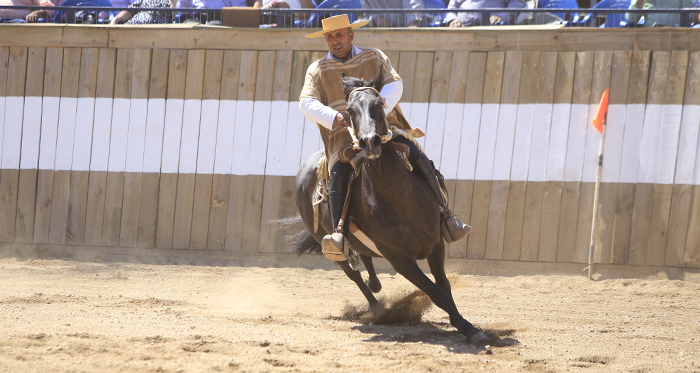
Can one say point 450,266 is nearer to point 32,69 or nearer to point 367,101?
point 367,101

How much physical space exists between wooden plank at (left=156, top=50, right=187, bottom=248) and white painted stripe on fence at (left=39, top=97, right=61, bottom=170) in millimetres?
1675

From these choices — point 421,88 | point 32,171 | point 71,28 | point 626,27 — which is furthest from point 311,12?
point 32,171

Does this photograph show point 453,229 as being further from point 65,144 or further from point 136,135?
point 65,144

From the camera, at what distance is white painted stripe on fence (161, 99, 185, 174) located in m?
8.27

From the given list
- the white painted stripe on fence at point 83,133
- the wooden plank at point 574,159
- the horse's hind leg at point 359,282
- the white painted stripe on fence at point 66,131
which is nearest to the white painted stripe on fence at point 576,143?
the wooden plank at point 574,159

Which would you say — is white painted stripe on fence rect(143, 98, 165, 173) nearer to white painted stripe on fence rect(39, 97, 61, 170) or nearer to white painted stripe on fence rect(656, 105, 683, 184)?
white painted stripe on fence rect(39, 97, 61, 170)

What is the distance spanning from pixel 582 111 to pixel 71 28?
719 cm

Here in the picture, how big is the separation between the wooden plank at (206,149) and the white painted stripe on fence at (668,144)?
19.0 feet

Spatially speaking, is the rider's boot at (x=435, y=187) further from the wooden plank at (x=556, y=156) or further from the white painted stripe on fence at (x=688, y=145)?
the white painted stripe on fence at (x=688, y=145)

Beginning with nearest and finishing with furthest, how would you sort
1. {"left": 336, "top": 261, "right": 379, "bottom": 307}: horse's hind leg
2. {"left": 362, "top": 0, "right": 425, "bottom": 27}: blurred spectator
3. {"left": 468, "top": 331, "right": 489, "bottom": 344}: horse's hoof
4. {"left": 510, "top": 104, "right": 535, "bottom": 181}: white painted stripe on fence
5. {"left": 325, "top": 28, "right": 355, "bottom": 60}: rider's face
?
1. {"left": 468, "top": 331, "right": 489, "bottom": 344}: horse's hoof
2. {"left": 325, "top": 28, "right": 355, "bottom": 60}: rider's face
3. {"left": 336, "top": 261, "right": 379, "bottom": 307}: horse's hind leg
4. {"left": 510, "top": 104, "right": 535, "bottom": 181}: white painted stripe on fence
5. {"left": 362, "top": 0, "right": 425, "bottom": 27}: blurred spectator

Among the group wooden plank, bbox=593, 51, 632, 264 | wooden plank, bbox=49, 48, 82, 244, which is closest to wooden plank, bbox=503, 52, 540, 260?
wooden plank, bbox=593, 51, 632, 264

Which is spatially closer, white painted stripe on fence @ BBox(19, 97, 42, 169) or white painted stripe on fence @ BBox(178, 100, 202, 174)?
white painted stripe on fence @ BBox(178, 100, 202, 174)

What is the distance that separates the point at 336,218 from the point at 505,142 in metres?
3.67

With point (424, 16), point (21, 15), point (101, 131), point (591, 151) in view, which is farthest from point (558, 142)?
point (21, 15)
